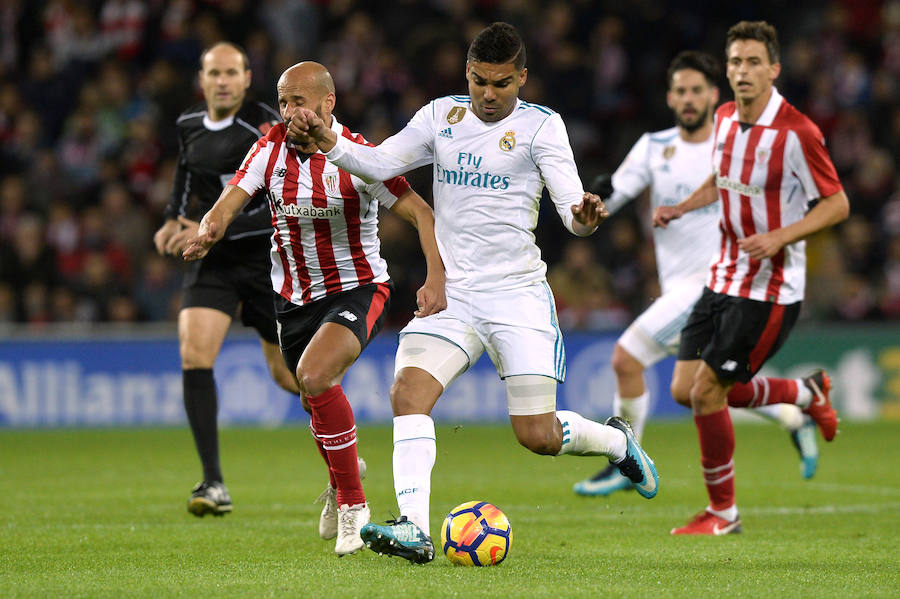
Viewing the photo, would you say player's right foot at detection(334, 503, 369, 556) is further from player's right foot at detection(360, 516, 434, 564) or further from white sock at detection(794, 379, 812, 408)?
white sock at detection(794, 379, 812, 408)

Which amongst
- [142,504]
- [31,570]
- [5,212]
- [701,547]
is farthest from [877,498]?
[5,212]

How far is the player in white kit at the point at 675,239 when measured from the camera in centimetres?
856

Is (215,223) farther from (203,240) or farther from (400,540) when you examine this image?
(400,540)

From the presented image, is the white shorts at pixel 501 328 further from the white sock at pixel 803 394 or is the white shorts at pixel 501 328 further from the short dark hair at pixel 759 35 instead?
the white sock at pixel 803 394

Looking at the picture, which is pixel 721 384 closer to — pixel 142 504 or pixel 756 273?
pixel 756 273

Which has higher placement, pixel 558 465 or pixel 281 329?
pixel 281 329

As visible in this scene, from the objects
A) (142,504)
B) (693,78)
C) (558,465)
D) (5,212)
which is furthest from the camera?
(5,212)

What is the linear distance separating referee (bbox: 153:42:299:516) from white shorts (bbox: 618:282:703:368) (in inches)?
92.8

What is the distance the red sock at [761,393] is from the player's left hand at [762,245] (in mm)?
1530

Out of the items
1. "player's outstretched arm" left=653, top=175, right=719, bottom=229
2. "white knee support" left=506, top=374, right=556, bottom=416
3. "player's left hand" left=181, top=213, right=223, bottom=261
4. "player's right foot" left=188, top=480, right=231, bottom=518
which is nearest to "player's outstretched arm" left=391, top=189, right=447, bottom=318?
"white knee support" left=506, top=374, right=556, bottom=416

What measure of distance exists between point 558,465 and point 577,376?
12.8 ft

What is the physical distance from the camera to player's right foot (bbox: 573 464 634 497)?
853 cm

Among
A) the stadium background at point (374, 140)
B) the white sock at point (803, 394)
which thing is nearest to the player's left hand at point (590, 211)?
the white sock at point (803, 394)

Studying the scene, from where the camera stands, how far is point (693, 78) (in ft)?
28.0
